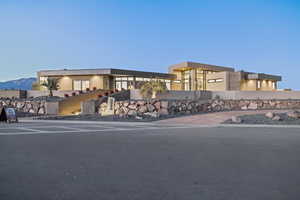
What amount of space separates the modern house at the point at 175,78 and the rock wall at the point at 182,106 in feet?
36.8

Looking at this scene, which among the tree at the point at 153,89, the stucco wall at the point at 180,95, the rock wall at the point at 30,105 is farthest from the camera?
the stucco wall at the point at 180,95

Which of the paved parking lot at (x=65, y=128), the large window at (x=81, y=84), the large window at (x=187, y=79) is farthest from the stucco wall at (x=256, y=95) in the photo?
the large window at (x=81, y=84)

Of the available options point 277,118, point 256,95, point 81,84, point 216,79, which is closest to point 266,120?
point 277,118

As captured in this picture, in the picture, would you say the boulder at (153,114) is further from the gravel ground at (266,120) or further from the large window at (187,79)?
the large window at (187,79)

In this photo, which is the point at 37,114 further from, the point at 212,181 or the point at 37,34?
the point at 37,34

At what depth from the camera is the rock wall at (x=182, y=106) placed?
1953 cm

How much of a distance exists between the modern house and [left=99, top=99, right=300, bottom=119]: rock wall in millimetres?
11209

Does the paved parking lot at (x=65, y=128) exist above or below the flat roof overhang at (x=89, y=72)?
below

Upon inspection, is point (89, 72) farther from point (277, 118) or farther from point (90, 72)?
point (277, 118)

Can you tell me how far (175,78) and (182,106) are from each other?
64.8 feet

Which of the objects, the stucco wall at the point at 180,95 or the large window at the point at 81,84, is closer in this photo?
the stucco wall at the point at 180,95

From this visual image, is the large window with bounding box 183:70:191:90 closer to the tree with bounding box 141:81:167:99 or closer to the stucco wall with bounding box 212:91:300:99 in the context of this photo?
the stucco wall with bounding box 212:91:300:99

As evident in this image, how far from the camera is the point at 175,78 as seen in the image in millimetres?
39875

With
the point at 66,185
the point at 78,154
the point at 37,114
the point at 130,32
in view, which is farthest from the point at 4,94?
the point at 130,32
